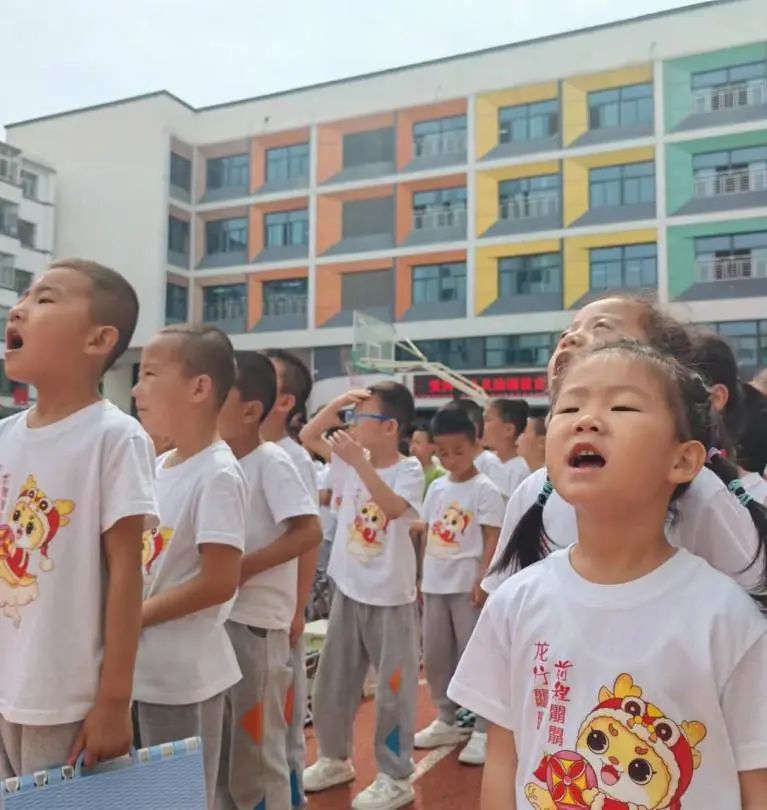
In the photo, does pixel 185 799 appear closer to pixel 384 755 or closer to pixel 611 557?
pixel 611 557

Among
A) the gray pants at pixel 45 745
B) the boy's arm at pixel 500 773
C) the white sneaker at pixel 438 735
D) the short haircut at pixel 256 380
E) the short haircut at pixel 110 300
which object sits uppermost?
the short haircut at pixel 110 300

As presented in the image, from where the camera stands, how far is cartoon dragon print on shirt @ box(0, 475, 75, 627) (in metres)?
1.72

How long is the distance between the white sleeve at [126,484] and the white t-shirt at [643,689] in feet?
2.77

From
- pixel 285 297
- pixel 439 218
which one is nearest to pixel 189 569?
pixel 439 218

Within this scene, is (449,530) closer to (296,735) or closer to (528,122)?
(296,735)

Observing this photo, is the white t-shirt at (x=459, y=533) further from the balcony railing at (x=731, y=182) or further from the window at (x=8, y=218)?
the window at (x=8, y=218)

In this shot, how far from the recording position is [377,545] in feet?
11.7

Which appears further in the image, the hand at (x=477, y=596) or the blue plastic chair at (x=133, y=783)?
the hand at (x=477, y=596)

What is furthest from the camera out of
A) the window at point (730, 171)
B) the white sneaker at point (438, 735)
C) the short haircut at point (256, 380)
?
the window at point (730, 171)

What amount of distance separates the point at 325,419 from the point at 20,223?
888 inches

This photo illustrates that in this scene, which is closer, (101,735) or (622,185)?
(101,735)

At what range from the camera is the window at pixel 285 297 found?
22672mm

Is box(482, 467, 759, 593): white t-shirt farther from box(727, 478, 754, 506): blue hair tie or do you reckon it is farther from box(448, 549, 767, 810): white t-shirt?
box(448, 549, 767, 810): white t-shirt

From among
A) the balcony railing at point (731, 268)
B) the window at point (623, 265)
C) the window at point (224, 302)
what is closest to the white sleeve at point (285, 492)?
the window at point (623, 265)
